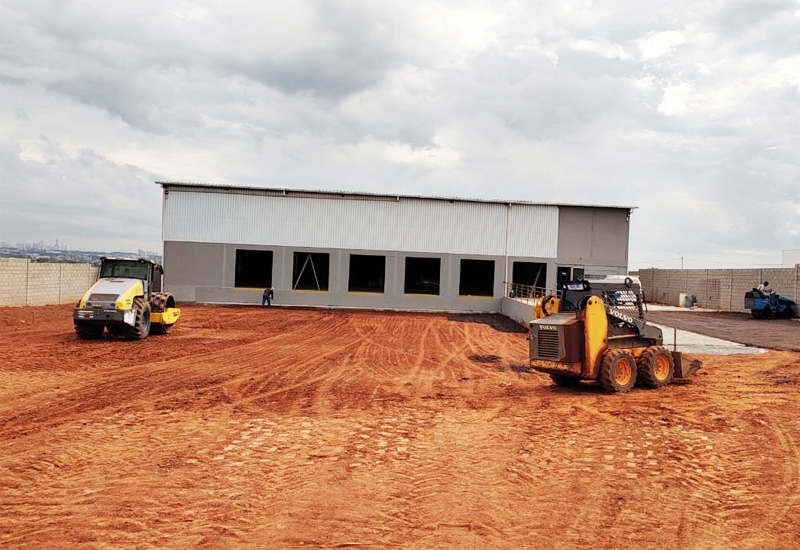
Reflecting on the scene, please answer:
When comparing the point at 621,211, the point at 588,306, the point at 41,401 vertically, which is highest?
the point at 621,211

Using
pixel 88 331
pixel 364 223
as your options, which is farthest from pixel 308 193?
pixel 88 331

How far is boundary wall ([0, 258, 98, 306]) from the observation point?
26.6m

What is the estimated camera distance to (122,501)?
19.6 ft

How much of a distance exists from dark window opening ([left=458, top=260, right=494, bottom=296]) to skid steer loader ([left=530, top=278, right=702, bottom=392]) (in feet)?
75.1

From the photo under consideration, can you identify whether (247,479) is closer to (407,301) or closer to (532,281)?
(407,301)

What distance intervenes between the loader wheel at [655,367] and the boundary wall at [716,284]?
84.4 ft

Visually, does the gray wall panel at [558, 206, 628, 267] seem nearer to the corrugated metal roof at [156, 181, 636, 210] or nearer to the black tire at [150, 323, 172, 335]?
the corrugated metal roof at [156, 181, 636, 210]

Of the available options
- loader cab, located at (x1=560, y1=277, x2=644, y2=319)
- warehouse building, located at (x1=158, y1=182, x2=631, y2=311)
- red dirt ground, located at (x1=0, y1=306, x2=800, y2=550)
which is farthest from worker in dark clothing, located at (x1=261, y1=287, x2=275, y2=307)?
loader cab, located at (x1=560, y1=277, x2=644, y2=319)

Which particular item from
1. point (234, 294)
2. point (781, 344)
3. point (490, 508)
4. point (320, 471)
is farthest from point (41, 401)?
point (234, 294)

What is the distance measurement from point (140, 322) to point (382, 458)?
42.0ft

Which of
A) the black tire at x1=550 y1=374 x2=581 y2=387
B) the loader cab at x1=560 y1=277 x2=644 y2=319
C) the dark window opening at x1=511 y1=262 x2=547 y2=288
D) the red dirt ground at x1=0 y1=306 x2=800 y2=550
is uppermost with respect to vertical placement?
the dark window opening at x1=511 y1=262 x2=547 y2=288

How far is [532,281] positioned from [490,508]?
30.2m

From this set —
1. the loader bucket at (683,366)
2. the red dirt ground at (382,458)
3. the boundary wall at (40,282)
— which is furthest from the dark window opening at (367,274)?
the loader bucket at (683,366)

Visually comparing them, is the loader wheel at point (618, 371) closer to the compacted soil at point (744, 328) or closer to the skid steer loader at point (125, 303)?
the compacted soil at point (744, 328)
